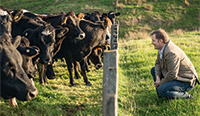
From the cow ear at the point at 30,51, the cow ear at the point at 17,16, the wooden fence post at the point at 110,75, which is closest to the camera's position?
the wooden fence post at the point at 110,75

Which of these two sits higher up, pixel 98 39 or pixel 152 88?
pixel 98 39

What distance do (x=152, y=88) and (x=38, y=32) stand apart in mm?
3655

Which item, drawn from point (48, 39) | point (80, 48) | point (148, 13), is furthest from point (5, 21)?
point (148, 13)

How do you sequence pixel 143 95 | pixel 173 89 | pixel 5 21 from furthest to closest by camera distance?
pixel 5 21
pixel 143 95
pixel 173 89

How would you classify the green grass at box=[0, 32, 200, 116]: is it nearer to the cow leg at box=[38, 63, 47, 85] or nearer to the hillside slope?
the cow leg at box=[38, 63, 47, 85]

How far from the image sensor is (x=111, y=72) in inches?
121

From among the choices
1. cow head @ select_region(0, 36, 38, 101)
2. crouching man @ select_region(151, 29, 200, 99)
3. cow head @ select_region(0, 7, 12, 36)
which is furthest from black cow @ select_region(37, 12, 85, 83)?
cow head @ select_region(0, 36, 38, 101)

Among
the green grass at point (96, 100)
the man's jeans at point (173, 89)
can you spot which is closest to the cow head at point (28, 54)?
the green grass at point (96, 100)

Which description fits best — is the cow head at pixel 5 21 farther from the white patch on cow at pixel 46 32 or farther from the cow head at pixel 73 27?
the cow head at pixel 73 27

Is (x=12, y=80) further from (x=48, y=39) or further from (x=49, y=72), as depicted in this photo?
(x=49, y=72)

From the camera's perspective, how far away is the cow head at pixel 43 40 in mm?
6504

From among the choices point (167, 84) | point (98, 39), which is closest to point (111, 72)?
point (167, 84)

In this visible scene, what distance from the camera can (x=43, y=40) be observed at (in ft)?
21.7

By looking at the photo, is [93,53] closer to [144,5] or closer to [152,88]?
[152,88]
